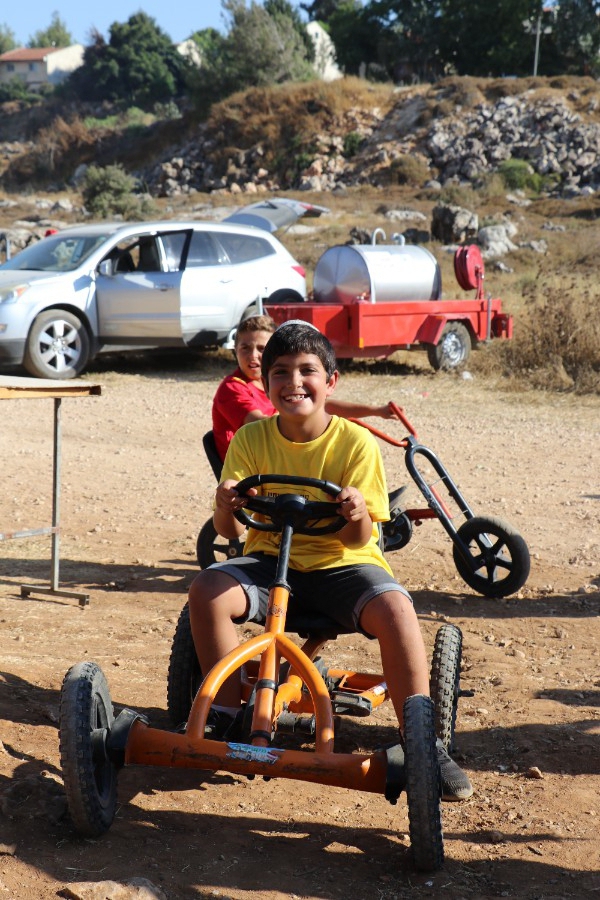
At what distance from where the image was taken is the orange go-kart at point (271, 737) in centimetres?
274

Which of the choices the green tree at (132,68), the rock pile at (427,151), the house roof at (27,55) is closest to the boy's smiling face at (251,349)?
the rock pile at (427,151)

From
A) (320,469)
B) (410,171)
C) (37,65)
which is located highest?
(37,65)

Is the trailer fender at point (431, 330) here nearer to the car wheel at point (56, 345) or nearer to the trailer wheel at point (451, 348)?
the trailer wheel at point (451, 348)

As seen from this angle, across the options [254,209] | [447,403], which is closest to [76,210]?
[254,209]

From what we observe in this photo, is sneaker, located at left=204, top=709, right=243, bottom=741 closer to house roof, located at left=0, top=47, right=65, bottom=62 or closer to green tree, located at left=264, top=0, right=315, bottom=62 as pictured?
green tree, located at left=264, top=0, right=315, bottom=62

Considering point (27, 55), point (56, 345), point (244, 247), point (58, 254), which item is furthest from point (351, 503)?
point (27, 55)

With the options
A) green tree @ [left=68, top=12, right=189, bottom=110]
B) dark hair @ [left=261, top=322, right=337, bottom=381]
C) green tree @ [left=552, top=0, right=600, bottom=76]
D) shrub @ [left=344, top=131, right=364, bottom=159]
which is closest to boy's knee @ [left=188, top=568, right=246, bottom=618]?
dark hair @ [left=261, top=322, right=337, bottom=381]

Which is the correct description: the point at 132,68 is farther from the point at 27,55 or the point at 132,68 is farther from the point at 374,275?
the point at 374,275

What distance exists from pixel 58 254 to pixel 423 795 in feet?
36.4

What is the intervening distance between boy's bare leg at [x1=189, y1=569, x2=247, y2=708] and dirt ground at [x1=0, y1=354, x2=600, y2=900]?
43cm

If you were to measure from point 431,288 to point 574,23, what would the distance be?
166 ft

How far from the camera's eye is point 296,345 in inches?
130

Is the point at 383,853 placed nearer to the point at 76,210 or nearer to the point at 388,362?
the point at 388,362

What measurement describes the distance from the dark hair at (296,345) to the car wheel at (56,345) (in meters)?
8.93
